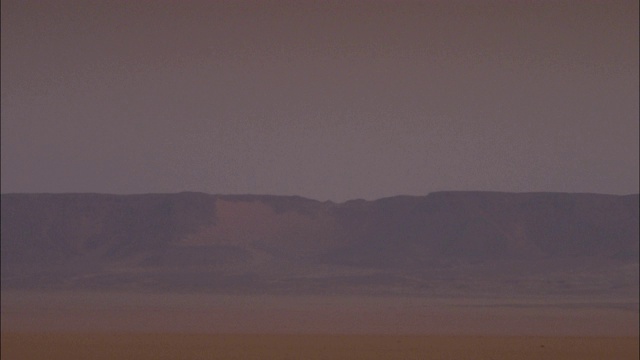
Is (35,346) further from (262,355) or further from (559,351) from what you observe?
(559,351)

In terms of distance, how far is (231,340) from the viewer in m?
26.8

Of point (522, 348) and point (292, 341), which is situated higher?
point (292, 341)

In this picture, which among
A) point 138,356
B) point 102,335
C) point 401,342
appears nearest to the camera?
point 138,356

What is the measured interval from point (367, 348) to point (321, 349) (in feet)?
Answer: 3.85

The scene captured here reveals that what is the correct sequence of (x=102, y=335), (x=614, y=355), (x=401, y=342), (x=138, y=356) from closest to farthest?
(x=138, y=356) < (x=614, y=355) < (x=401, y=342) < (x=102, y=335)

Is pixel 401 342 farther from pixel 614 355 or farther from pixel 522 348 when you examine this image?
pixel 614 355

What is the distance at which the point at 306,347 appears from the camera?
77.2 ft

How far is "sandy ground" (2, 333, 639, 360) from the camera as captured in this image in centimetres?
2091

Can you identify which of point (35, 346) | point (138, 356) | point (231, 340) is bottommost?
point (138, 356)

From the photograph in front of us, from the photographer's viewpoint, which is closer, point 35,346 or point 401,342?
point 35,346

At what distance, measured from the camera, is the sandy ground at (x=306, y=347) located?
20.9 meters

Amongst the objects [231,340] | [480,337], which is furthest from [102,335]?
[480,337]

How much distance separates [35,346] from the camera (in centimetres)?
2277

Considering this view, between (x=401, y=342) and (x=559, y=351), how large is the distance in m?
4.41
